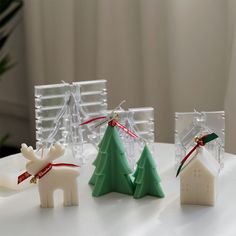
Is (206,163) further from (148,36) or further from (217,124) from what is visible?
(148,36)

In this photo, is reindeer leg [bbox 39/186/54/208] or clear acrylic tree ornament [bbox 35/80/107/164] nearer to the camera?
reindeer leg [bbox 39/186/54/208]

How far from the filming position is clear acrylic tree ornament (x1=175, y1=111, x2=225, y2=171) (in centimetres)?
130

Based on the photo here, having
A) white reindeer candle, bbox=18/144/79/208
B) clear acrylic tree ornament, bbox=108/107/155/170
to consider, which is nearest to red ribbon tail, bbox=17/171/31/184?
white reindeer candle, bbox=18/144/79/208

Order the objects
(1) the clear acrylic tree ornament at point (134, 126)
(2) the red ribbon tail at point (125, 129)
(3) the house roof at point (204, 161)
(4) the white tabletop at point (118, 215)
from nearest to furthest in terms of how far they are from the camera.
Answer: (4) the white tabletop at point (118, 215), (3) the house roof at point (204, 161), (2) the red ribbon tail at point (125, 129), (1) the clear acrylic tree ornament at point (134, 126)

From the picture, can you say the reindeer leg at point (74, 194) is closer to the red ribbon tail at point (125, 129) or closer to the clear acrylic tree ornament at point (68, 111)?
the red ribbon tail at point (125, 129)

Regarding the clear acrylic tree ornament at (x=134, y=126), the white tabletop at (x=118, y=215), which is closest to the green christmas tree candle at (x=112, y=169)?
the white tabletop at (x=118, y=215)

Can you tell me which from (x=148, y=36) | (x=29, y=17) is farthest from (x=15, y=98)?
(x=148, y=36)

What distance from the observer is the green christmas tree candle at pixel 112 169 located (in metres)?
1.19

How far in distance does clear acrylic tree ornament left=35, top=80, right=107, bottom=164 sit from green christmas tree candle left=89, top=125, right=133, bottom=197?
0.22 metres

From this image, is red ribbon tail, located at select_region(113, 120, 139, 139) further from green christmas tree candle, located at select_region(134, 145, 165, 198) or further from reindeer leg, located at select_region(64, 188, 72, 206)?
reindeer leg, located at select_region(64, 188, 72, 206)

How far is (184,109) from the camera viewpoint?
1.96 m

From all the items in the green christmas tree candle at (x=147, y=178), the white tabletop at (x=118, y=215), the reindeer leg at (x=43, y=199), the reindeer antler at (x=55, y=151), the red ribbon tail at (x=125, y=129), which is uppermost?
the red ribbon tail at (x=125, y=129)

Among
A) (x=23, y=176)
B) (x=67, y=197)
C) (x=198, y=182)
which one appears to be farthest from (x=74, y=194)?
(x=198, y=182)

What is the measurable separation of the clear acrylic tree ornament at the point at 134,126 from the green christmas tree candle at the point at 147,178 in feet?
0.49
